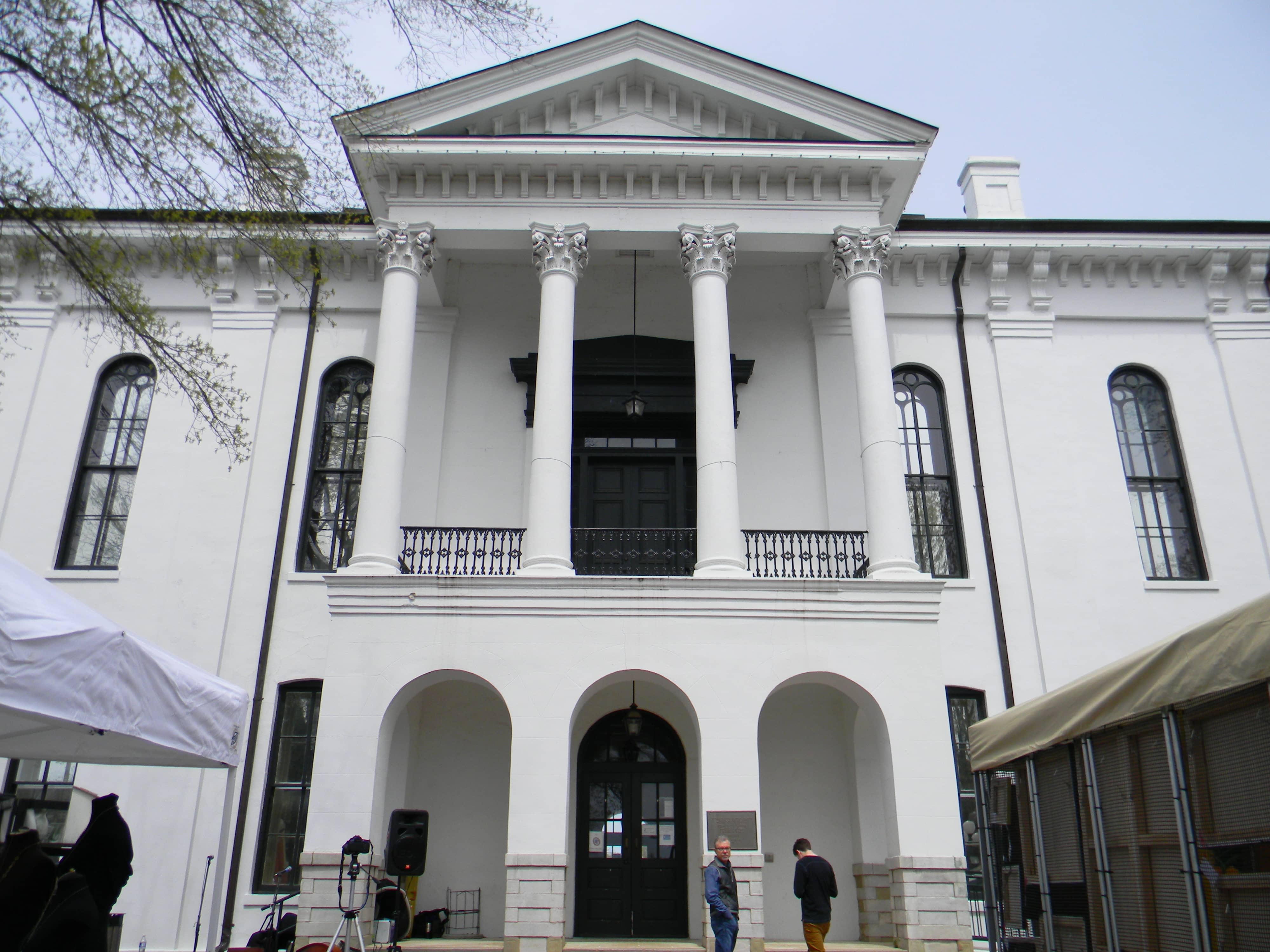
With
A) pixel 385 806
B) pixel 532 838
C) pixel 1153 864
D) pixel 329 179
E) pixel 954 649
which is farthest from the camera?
pixel 954 649

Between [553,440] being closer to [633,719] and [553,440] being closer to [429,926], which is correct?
[633,719]

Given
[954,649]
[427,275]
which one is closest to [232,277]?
[427,275]

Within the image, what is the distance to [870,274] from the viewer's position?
16469 millimetres

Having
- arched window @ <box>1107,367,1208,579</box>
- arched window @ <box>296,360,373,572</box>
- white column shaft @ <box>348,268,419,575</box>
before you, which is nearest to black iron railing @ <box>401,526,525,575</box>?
white column shaft @ <box>348,268,419,575</box>

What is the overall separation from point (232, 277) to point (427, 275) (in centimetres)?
429

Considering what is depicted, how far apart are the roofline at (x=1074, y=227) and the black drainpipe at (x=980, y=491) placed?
644 millimetres

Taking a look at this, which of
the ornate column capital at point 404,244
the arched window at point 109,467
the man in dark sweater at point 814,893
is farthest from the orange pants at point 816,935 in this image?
the arched window at point 109,467

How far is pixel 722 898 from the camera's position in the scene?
11211mm

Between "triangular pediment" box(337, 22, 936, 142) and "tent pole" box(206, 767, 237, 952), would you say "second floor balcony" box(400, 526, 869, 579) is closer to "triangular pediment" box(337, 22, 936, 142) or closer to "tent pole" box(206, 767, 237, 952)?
"tent pole" box(206, 767, 237, 952)

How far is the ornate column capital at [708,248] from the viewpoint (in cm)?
1644

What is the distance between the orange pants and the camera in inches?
449

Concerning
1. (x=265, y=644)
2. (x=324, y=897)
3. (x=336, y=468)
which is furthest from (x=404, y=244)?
(x=324, y=897)

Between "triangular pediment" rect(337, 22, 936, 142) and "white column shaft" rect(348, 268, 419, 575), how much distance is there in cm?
288

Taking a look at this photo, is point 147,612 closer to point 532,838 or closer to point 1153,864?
point 532,838
